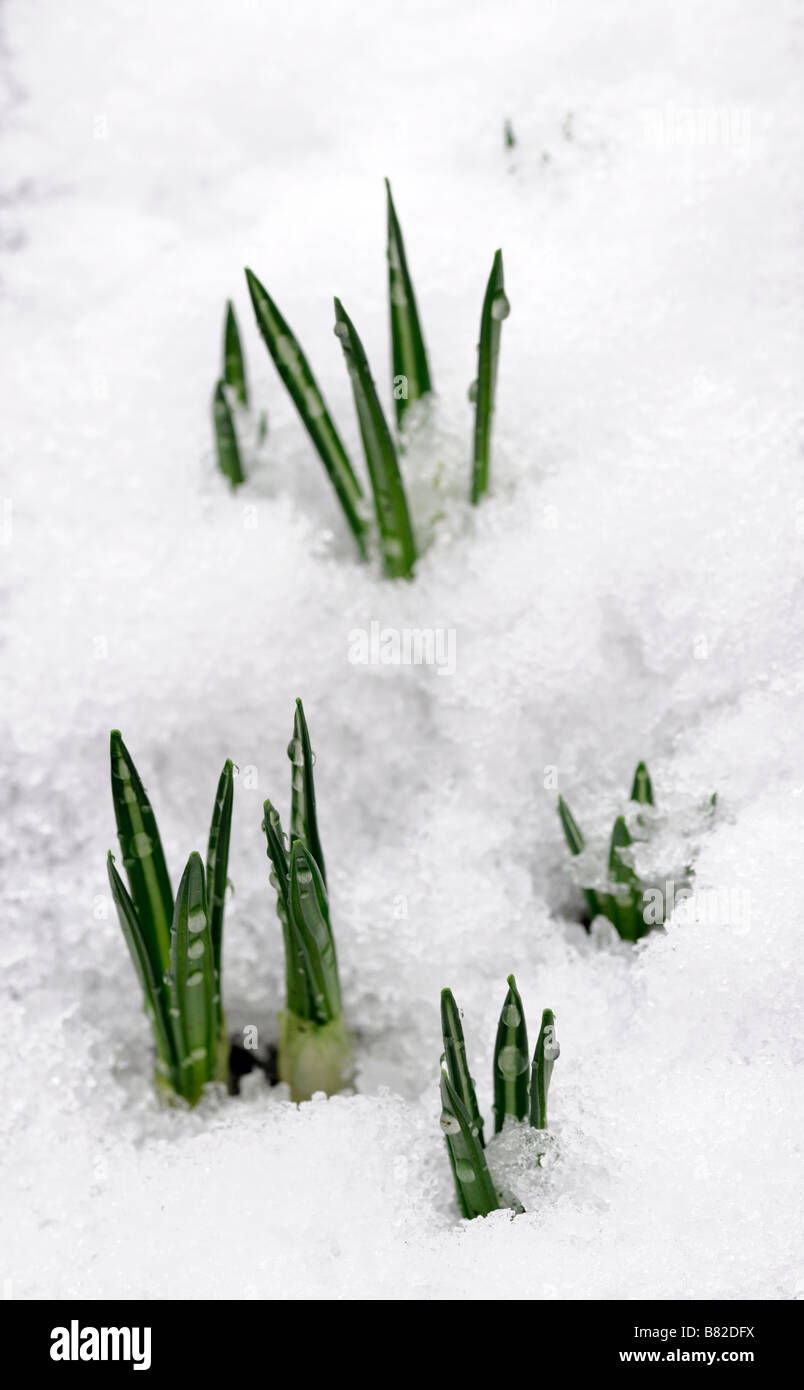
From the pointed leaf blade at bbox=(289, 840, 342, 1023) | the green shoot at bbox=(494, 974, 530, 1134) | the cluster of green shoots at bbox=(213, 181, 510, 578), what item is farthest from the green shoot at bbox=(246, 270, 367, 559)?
the green shoot at bbox=(494, 974, 530, 1134)

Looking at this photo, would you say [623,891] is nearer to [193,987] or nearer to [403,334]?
[193,987]

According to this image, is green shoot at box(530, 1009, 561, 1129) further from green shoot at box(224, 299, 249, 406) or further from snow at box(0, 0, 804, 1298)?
green shoot at box(224, 299, 249, 406)

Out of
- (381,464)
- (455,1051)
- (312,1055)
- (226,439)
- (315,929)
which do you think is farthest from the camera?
(226,439)

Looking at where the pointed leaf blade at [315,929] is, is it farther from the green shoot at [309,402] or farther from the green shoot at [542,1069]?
the green shoot at [309,402]


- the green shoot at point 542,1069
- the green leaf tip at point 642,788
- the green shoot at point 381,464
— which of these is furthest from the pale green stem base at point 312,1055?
the green shoot at point 381,464

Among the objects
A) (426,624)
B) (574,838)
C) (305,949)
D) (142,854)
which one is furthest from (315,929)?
(426,624)

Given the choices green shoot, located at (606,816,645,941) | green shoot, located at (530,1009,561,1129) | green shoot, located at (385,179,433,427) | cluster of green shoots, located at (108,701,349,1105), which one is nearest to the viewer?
green shoot, located at (530,1009,561,1129)
